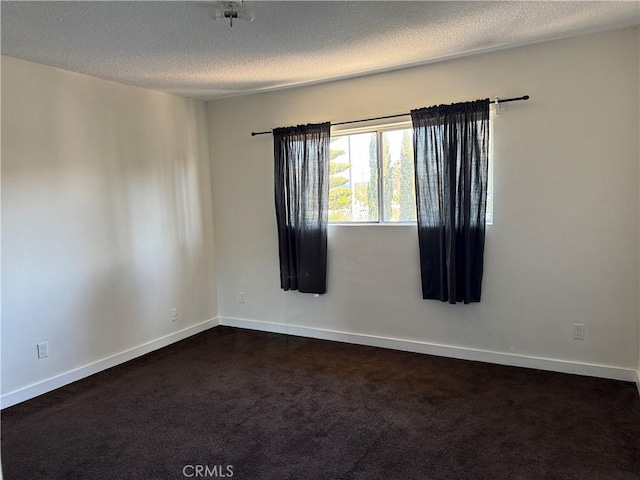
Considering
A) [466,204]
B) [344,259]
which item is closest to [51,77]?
[344,259]

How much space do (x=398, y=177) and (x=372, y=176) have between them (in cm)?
23

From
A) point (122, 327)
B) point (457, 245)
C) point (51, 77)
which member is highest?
point (51, 77)

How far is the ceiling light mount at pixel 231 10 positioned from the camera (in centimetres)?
238

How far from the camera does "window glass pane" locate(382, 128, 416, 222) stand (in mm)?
3795

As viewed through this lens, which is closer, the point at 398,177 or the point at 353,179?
the point at 398,177

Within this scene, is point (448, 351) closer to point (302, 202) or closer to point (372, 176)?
point (372, 176)

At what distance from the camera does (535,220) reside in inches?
131

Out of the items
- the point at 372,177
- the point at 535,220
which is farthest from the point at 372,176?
the point at 535,220

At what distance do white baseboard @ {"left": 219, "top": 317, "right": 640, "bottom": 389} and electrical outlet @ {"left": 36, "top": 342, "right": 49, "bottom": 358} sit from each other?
1.83 meters

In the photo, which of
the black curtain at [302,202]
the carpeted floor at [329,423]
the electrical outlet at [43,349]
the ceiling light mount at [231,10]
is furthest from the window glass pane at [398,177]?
the electrical outlet at [43,349]

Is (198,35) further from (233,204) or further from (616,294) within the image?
(616,294)

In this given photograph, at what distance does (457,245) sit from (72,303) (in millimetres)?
2942

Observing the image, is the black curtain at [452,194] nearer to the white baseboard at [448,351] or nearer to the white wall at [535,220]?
the white wall at [535,220]

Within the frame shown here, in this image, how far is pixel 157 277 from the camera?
4223 millimetres
